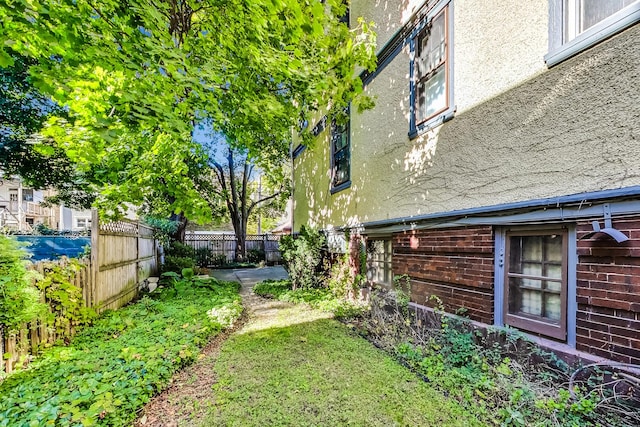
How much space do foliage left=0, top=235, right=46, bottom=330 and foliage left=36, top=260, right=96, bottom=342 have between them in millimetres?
780

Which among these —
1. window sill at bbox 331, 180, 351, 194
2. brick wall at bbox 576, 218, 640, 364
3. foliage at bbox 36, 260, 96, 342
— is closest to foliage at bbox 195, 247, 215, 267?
window sill at bbox 331, 180, 351, 194

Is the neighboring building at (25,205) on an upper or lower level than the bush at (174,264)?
upper

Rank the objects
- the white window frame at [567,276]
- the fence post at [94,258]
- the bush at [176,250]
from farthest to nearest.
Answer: the bush at [176,250] → the fence post at [94,258] → the white window frame at [567,276]

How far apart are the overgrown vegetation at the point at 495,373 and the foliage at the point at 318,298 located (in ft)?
4.26

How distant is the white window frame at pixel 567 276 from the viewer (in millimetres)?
2719

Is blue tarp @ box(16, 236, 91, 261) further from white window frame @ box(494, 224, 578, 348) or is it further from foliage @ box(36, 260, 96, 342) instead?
white window frame @ box(494, 224, 578, 348)

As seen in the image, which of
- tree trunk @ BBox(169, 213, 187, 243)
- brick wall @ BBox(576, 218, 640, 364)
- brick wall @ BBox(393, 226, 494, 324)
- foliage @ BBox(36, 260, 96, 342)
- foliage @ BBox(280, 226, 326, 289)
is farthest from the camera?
tree trunk @ BBox(169, 213, 187, 243)

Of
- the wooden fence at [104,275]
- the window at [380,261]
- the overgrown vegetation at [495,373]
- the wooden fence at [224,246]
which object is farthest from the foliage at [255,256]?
the overgrown vegetation at [495,373]

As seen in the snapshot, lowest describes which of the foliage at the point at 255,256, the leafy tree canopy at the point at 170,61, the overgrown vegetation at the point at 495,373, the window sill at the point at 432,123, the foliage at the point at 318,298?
the foliage at the point at 255,256

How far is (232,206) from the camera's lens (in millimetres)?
17812

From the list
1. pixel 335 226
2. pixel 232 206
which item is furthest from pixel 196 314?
pixel 232 206

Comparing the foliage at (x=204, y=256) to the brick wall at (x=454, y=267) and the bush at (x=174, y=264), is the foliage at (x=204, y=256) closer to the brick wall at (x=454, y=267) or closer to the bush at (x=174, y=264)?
the bush at (x=174, y=264)

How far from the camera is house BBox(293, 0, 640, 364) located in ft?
7.88

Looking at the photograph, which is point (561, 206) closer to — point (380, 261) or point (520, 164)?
point (520, 164)
